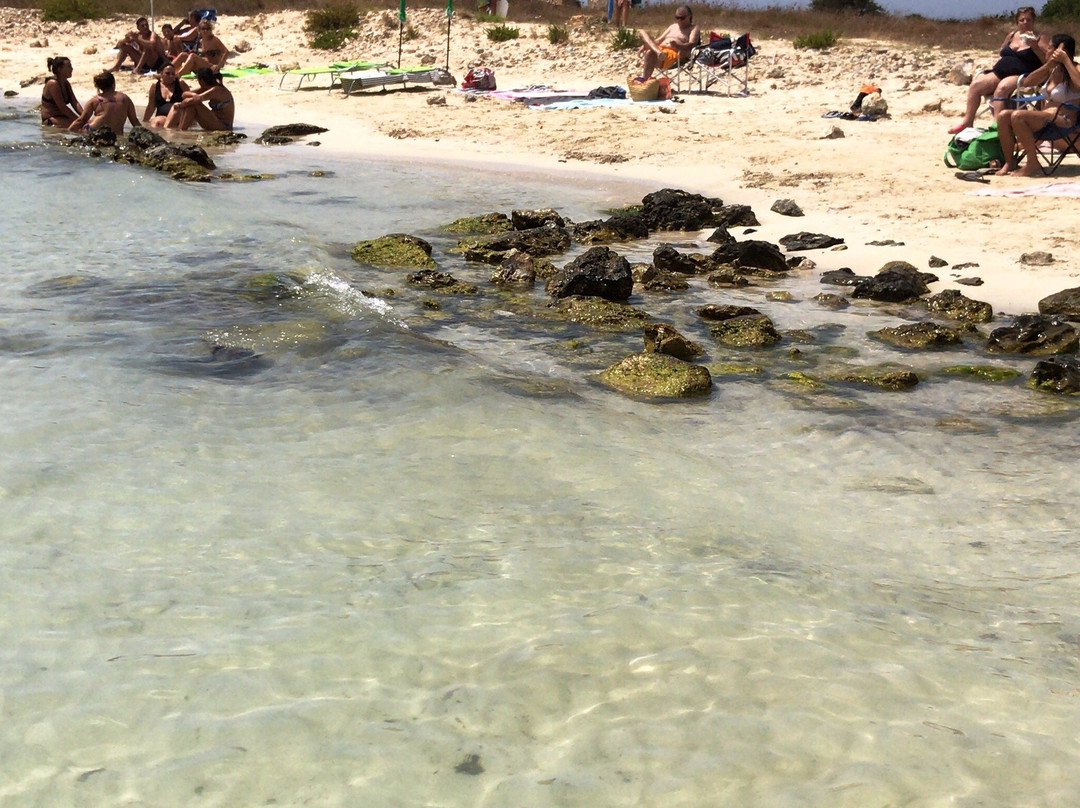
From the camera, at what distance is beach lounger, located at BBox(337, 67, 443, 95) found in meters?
21.9

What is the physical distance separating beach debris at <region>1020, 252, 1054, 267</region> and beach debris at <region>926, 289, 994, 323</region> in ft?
3.55

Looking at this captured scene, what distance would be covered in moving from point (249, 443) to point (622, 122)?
44.0 feet

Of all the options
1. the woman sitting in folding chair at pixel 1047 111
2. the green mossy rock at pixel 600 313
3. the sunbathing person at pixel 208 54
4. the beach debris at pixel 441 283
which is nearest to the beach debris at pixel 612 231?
the beach debris at pixel 441 283

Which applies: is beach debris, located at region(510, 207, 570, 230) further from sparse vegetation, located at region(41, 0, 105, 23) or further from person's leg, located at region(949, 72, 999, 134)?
sparse vegetation, located at region(41, 0, 105, 23)

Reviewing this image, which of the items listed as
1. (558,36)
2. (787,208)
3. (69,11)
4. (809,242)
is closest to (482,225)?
(787,208)

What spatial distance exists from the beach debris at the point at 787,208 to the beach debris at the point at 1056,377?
5.34 metres

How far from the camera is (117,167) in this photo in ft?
52.4

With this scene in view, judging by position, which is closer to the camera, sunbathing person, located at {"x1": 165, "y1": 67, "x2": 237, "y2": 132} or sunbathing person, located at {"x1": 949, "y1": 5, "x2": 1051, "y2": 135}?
sunbathing person, located at {"x1": 949, "y1": 5, "x2": 1051, "y2": 135}

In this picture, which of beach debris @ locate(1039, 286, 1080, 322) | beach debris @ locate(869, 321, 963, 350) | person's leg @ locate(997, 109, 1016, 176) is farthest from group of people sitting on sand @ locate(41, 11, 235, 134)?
beach debris @ locate(1039, 286, 1080, 322)

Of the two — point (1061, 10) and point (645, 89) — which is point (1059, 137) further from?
point (1061, 10)

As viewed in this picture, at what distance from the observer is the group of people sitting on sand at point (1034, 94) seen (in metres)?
11.8

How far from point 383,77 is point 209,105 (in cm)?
356

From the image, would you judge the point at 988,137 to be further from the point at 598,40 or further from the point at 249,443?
the point at 598,40

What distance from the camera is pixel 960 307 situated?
8.61m
